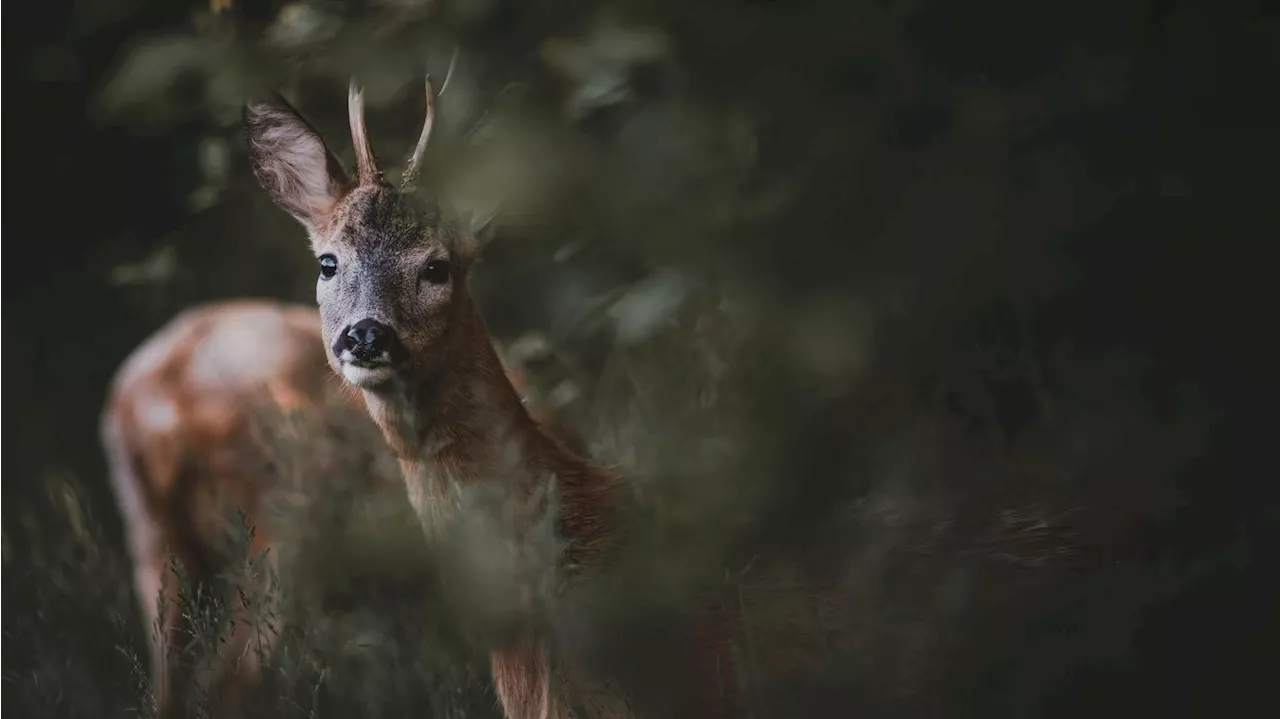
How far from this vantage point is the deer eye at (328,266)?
3.13m

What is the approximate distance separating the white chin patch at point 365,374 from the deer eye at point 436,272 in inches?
7.5

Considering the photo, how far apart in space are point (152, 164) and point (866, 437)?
375 cm

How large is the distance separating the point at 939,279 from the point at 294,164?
52.1 inches

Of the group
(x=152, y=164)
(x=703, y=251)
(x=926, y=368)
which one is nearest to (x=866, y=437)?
(x=926, y=368)

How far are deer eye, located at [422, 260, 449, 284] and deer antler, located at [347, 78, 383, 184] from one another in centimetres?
19

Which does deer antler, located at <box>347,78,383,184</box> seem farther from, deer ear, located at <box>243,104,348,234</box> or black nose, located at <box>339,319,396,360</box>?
black nose, located at <box>339,319,396,360</box>

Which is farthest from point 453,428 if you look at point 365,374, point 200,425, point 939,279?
point 200,425

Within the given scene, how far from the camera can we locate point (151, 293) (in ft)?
17.3

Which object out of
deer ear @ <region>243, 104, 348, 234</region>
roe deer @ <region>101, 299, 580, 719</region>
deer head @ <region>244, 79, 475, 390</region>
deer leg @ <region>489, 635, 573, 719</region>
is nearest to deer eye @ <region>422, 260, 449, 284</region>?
deer head @ <region>244, 79, 475, 390</region>

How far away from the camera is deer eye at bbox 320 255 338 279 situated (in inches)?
123

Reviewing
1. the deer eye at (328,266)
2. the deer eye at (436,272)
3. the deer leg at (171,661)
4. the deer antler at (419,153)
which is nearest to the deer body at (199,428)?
the deer leg at (171,661)

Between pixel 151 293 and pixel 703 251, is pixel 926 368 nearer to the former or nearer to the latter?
Result: pixel 703 251

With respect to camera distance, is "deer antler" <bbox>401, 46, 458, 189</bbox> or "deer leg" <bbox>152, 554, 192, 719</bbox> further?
"deer leg" <bbox>152, 554, 192, 719</bbox>

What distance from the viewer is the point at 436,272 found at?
3.09 metres
